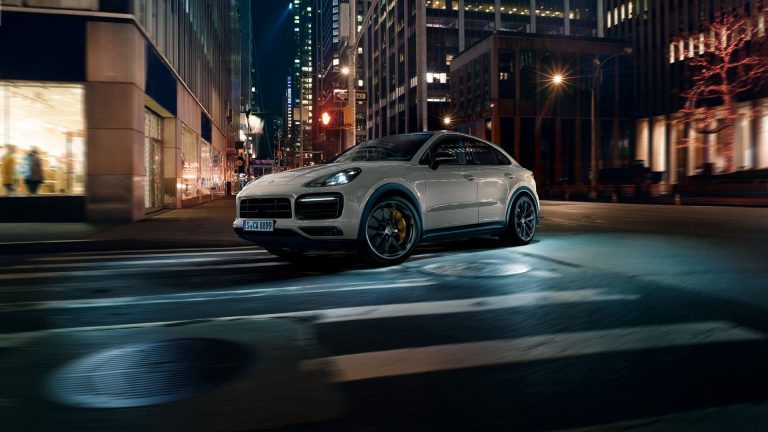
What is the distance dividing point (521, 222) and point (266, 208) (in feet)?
13.9

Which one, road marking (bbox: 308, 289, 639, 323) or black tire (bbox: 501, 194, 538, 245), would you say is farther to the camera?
black tire (bbox: 501, 194, 538, 245)

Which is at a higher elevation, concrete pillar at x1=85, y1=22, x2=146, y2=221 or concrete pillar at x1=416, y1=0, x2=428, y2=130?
concrete pillar at x1=416, y1=0, x2=428, y2=130

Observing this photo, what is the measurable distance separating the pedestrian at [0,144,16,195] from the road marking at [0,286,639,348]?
43.9 ft

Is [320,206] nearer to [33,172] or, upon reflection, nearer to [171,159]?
[33,172]

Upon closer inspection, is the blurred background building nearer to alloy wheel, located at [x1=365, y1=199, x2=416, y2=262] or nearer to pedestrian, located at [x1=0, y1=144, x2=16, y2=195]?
pedestrian, located at [x1=0, y1=144, x2=16, y2=195]

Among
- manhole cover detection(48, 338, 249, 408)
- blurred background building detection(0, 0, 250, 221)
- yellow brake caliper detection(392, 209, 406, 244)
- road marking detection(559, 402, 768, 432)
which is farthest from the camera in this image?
blurred background building detection(0, 0, 250, 221)

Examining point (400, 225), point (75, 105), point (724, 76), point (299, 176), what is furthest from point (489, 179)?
point (724, 76)

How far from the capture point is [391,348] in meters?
3.68

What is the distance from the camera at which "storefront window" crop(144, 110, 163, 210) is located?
19.5m

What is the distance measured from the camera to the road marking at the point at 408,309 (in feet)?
14.1

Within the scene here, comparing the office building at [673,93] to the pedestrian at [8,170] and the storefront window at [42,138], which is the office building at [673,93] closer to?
the storefront window at [42,138]

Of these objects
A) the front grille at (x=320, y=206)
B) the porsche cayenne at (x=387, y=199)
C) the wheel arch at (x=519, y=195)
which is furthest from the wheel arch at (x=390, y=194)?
the wheel arch at (x=519, y=195)

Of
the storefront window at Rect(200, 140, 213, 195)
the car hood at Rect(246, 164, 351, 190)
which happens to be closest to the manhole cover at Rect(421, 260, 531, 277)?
the car hood at Rect(246, 164, 351, 190)

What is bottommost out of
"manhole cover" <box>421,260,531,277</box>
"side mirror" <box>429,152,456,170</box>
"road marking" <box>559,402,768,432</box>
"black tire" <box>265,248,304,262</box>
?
"road marking" <box>559,402,768,432</box>
